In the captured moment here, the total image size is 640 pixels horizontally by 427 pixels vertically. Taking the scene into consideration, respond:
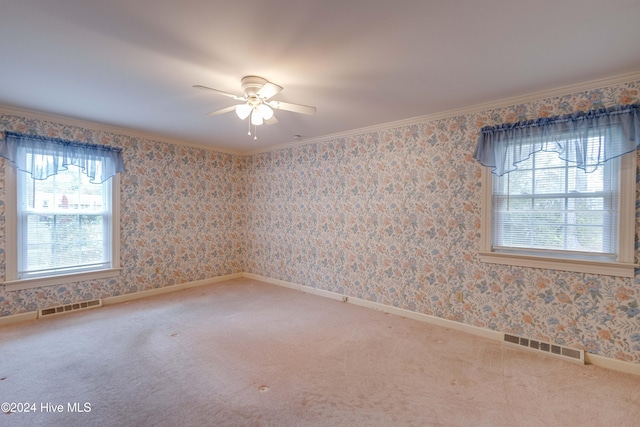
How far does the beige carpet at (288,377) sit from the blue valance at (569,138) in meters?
1.76

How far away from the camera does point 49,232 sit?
3707 mm

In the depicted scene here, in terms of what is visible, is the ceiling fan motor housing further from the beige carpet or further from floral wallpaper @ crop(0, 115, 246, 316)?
floral wallpaper @ crop(0, 115, 246, 316)

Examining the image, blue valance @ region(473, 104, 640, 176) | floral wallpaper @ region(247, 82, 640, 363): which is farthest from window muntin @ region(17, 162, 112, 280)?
blue valance @ region(473, 104, 640, 176)

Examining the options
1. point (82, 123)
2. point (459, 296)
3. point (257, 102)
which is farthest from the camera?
point (82, 123)

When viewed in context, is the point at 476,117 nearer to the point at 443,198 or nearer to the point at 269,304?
the point at 443,198

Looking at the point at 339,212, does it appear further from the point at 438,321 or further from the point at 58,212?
the point at 58,212

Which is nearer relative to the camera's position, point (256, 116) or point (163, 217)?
point (256, 116)

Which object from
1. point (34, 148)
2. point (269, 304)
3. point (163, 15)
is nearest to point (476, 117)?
point (163, 15)

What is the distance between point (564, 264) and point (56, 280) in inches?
214

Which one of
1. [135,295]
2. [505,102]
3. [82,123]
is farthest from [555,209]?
[82,123]

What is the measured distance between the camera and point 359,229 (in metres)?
4.21

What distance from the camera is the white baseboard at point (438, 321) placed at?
2510 millimetres

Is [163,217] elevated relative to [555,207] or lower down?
lower down

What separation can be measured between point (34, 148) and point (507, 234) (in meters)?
5.23
